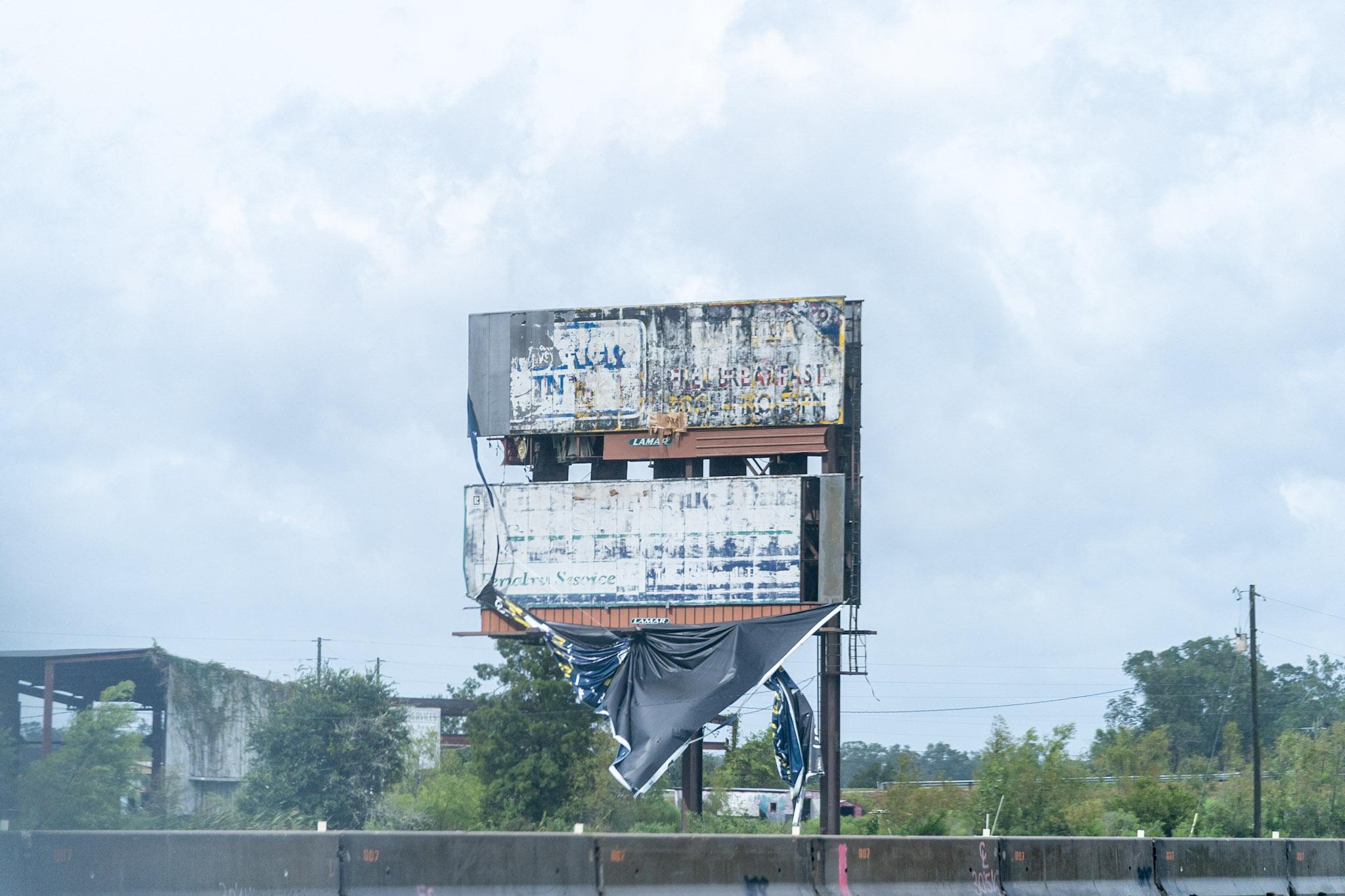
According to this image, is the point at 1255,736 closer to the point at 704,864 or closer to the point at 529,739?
the point at 529,739

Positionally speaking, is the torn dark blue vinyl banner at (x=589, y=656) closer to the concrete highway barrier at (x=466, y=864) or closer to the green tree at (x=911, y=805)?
the green tree at (x=911, y=805)

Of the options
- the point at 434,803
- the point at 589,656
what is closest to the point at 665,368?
the point at 589,656

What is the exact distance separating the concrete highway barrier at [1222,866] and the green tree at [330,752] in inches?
1571

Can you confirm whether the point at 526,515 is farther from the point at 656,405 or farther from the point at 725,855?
the point at 725,855

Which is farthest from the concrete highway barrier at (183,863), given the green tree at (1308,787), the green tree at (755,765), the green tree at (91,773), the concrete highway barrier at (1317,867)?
the green tree at (755,765)

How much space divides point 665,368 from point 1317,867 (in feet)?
62.0

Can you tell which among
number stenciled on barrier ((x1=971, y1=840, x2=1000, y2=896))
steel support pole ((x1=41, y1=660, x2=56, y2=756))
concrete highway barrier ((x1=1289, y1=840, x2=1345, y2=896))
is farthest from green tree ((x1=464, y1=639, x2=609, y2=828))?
number stenciled on barrier ((x1=971, y1=840, x2=1000, y2=896))

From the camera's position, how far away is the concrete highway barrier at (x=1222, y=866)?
66.7 feet

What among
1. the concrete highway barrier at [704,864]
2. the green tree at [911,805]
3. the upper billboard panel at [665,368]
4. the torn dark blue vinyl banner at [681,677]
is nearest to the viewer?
the concrete highway barrier at [704,864]

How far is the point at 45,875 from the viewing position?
10.8 m

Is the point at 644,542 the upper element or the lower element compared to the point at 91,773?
upper

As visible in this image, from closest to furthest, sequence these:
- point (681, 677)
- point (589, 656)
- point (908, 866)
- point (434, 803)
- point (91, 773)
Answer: point (908, 866) < point (681, 677) < point (589, 656) < point (91, 773) < point (434, 803)

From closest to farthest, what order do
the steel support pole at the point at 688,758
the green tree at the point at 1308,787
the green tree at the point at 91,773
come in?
1. the steel support pole at the point at 688,758
2. the green tree at the point at 91,773
3. the green tree at the point at 1308,787

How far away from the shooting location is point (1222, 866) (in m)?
21.2
